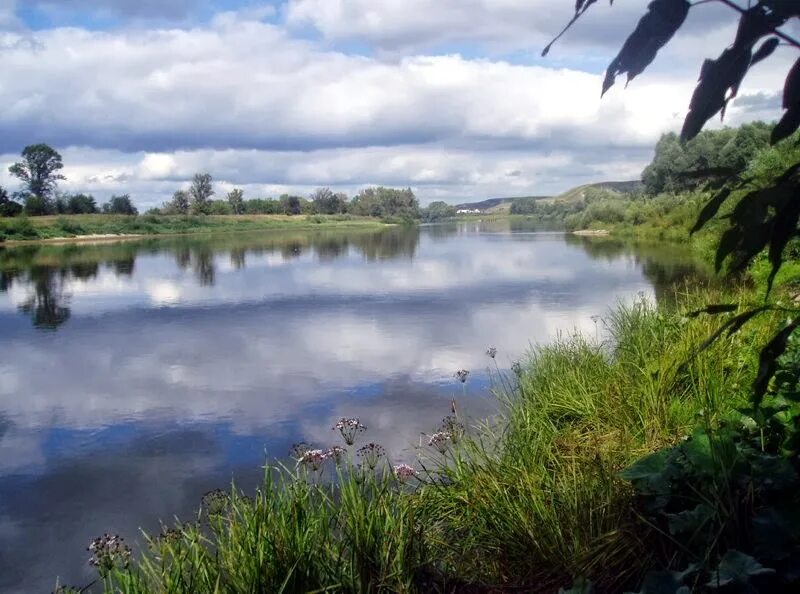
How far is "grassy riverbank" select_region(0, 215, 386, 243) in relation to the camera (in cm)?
6234

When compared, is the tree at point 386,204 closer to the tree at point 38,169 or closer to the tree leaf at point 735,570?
the tree at point 38,169

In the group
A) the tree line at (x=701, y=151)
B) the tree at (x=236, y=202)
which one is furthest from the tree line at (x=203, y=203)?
the tree line at (x=701, y=151)

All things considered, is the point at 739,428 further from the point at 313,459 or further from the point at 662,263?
the point at 662,263

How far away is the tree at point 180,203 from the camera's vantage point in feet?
340

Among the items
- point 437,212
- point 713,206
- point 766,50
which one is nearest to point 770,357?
point 713,206

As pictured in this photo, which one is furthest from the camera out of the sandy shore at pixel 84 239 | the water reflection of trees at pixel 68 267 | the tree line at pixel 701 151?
the sandy shore at pixel 84 239

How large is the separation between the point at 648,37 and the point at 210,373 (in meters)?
11.1

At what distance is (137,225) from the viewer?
7756 cm

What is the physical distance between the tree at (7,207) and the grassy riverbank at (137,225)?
8.03 feet

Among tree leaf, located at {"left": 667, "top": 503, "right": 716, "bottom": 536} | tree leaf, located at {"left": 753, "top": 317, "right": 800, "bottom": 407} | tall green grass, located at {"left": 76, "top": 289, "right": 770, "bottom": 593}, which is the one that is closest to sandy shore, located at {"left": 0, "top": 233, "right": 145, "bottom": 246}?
tall green grass, located at {"left": 76, "top": 289, "right": 770, "bottom": 593}

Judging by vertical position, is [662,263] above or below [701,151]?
below

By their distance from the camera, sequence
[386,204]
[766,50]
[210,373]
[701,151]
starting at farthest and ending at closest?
[386,204] < [701,151] < [210,373] < [766,50]

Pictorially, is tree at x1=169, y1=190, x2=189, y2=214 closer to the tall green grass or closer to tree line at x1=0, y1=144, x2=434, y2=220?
tree line at x1=0, y1=144, x2=434, y2=220

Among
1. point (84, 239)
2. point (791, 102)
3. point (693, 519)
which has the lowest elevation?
point (84, 239)
